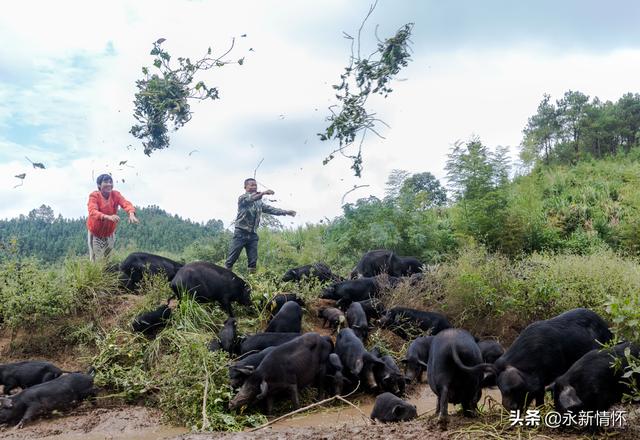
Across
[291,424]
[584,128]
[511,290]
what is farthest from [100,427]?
[584,128]

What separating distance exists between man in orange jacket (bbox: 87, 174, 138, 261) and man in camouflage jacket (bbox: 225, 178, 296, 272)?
205 centimetres

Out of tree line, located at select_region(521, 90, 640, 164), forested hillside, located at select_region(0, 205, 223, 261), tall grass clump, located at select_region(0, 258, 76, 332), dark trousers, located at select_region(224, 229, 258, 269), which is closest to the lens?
tall grass clump, located at select_region(0, 258, 76, 332)

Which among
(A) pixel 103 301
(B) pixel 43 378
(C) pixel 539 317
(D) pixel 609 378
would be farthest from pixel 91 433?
(C) pixel 539 317

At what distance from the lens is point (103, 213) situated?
11.1 metres

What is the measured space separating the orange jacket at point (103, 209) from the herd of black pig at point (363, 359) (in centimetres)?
95

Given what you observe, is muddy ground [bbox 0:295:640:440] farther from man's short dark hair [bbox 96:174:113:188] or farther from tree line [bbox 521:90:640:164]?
tree line [bbox 521:90:640:164]

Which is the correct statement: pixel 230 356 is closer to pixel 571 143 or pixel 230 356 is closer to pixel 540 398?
pixel 540 398

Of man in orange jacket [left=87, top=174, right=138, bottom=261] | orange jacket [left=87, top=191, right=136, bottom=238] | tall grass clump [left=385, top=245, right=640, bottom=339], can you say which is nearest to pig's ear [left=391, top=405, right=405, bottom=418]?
tall grass clump [left=385, top=245, right=640, bottom=339]

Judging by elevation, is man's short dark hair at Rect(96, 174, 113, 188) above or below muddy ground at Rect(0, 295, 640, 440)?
above

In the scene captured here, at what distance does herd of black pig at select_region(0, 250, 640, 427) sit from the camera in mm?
5551

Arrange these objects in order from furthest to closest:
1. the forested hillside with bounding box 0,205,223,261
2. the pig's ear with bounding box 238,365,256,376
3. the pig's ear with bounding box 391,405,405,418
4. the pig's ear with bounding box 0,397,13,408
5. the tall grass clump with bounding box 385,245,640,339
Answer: the forested hillside with bounding box 0,205,223,261 < the tall grass clump with bounding box 385,245,640,339 < the pig's ear with bounding box 0,397,13,408 < the pig's ear with bounding box 238,365,256,376 < the pig's ear with bounding box 391,405,405,418

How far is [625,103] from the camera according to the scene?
3375cm

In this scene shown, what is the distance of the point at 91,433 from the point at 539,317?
297 inches

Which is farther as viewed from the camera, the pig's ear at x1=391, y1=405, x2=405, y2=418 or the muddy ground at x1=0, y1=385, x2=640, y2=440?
the pig's ear at x1=391, y1=405, x2=405, y2=418
